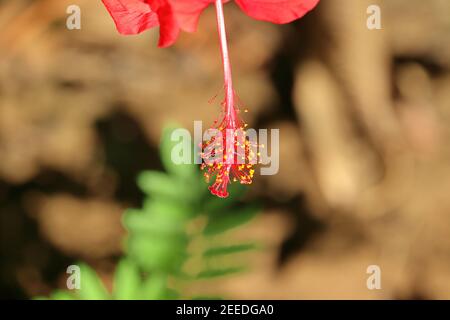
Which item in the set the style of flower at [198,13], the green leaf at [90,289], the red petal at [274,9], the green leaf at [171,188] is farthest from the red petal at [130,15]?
the green leaf at [90,289]

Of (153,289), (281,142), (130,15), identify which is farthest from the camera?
(281,142)

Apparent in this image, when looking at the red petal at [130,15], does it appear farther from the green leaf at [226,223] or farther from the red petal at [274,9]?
the green leaf at [226,223]

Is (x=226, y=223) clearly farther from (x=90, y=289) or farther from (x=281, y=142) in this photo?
(x=281, y=142)

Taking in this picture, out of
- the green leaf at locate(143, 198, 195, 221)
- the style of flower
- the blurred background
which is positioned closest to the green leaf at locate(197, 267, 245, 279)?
the green leaf at locate(143, 198, 195, 221)

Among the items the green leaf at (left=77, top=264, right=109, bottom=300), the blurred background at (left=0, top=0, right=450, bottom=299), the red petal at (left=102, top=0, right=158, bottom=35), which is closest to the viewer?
the red petal at (left=102, top=0, right=158, bottom=35)

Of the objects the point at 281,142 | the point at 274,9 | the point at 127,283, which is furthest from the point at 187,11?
the point at 281,142

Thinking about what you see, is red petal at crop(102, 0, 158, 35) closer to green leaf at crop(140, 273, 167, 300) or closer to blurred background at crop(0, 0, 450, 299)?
green leaf at crop(140, 273, 167, 300)

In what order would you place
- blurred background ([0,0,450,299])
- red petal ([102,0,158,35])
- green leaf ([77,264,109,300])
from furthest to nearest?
blurred background ([0,0,450,299]) → green leaf ([77,264,109,300]) → red petal ([102,0,158,35])
